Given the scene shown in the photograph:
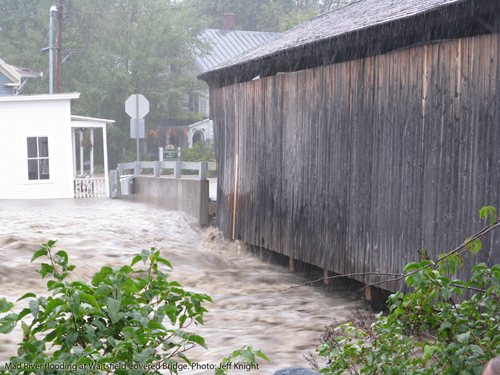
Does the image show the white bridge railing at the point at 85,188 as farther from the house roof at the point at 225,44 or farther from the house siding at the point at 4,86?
the house roof at the point at 225,44

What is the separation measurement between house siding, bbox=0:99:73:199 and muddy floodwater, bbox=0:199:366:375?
8.16ft

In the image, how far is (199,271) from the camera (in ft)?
32.5

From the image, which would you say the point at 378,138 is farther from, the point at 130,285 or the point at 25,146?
the point at 25,146

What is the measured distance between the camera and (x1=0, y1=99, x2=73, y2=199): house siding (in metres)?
18.0

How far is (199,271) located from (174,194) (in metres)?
4.84

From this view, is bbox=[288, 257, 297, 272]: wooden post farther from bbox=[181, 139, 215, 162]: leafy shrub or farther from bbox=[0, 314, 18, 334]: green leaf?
bbox=[181, 139, 215, 162]: leafy shrub

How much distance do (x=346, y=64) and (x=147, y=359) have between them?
5.50m

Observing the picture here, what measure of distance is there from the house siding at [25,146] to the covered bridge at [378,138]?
32.7 ft

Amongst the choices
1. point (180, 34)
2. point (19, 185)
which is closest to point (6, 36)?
point (180, 34)

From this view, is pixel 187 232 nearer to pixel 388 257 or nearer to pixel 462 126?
pixel 388 257

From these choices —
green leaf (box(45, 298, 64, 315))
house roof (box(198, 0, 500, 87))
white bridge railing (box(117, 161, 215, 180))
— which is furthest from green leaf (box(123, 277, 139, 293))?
→ white bridge railing (box(117, 161, 215, 180))

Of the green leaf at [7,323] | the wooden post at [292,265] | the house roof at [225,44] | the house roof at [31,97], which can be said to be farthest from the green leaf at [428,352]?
the house roof at [225,44]

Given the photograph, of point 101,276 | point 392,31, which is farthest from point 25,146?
→ point 101,276

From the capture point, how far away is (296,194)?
8.40 meters
